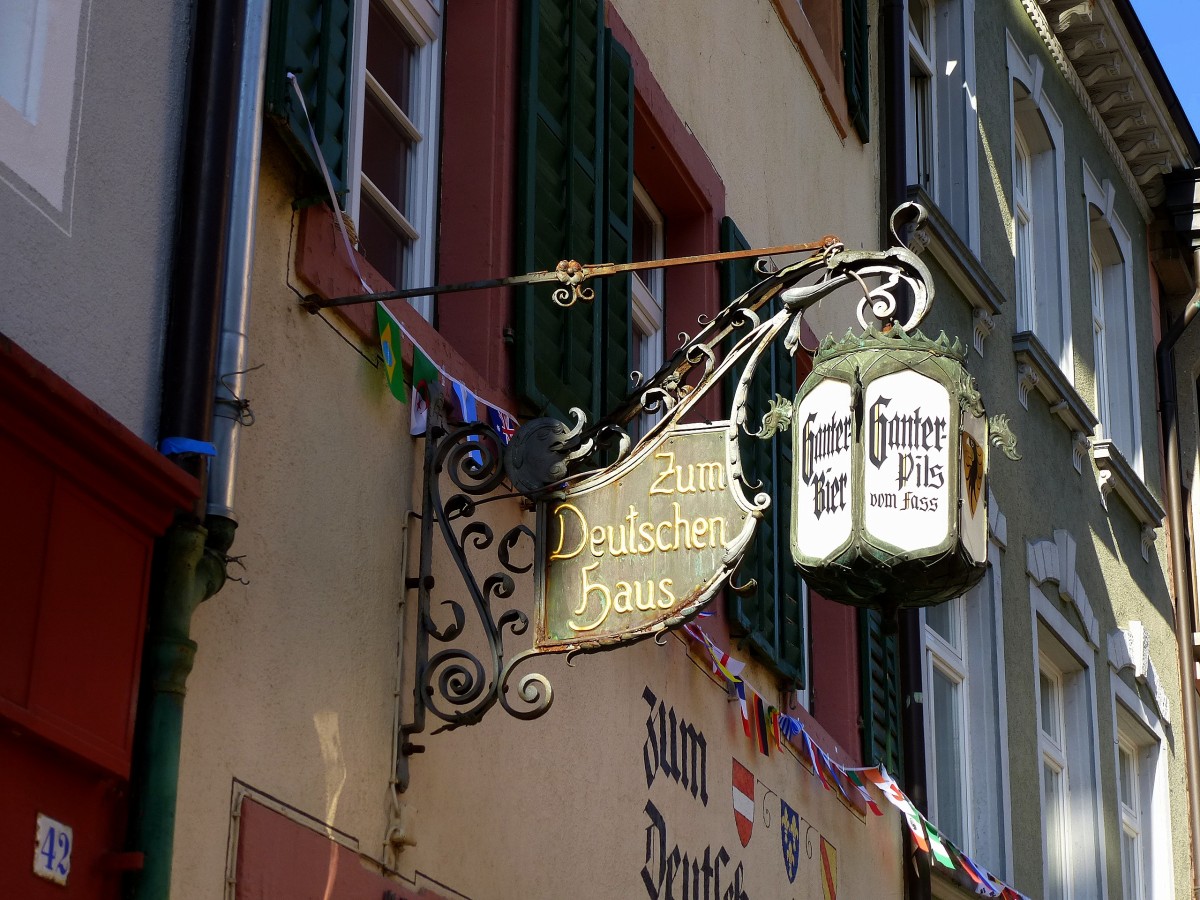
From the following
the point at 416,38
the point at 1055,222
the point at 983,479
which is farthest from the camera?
the point at 1055,222

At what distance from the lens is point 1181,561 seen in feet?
53.7

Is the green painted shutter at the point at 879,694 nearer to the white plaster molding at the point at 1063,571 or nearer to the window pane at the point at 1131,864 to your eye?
the white plaster molding at the point at 1063,571

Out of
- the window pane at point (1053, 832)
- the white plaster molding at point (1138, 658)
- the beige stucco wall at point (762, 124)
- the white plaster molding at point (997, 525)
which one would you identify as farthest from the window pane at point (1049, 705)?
the beige stucco wall at point (762, 124)

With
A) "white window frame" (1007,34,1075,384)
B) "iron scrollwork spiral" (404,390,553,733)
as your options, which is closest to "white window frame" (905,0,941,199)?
"white window frame" (1007,34,1075,384)

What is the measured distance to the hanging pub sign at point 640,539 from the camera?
493cm

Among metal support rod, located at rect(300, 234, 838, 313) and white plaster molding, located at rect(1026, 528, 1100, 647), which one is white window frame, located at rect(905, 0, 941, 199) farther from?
metal support rod, located at rect(300, 234, 838, 313)

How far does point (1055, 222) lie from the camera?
48.2 ft

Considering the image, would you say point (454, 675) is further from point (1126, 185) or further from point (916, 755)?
point (1126, 185)

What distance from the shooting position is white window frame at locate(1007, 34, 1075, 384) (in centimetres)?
1449

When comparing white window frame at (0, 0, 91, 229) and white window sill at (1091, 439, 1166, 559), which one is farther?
white window sill at (1091, 439, 1166, 559)

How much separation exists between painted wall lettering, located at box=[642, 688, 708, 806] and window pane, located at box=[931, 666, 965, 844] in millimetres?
3757

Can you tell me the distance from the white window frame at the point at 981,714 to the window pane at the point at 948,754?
22 millimetres

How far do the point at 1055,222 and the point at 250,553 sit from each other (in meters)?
10.8

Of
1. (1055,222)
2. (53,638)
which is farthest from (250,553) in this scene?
(1055,222)
